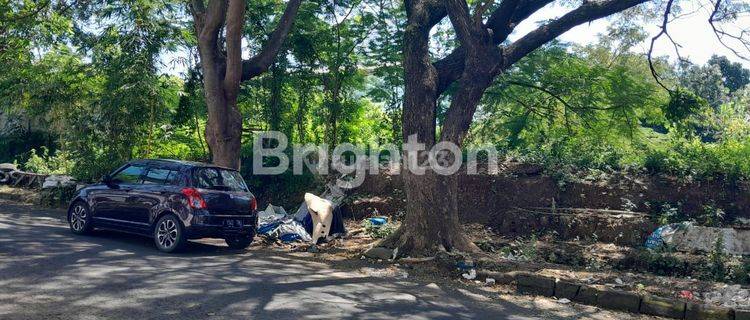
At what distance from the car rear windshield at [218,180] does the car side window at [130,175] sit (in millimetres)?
1308

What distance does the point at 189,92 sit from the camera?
18109 mm

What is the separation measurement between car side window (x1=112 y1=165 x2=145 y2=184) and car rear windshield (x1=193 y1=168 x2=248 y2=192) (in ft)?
4.29

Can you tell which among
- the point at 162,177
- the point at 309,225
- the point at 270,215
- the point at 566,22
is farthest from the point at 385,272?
the point at 566,22

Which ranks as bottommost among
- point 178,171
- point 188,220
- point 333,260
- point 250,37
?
point 333,260

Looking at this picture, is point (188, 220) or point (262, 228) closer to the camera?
point (188, 220)

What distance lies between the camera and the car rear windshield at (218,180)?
11062 mm

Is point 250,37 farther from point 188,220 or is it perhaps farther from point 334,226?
point 188,220

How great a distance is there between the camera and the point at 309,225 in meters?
13.8

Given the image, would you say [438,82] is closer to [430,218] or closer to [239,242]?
[430,218]

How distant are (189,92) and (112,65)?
7.59 ft

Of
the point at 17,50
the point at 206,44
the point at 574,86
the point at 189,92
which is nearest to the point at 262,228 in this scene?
the point at 206,44

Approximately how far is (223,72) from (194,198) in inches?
191

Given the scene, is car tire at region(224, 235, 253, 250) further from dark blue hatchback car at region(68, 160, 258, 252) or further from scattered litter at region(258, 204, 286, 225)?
scattered litter at region(258, 204, 286, 225)

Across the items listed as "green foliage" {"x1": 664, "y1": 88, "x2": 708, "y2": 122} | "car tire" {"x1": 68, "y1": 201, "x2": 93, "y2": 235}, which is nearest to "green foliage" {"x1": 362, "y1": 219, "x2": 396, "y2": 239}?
"car tire" {"x1": 68, "y1": 201, "x2": 93, "y2": 235}
